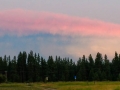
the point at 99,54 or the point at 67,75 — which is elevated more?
the point at 99,54

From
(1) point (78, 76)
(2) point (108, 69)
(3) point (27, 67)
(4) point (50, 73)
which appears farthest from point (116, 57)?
(3) point (27, 67)

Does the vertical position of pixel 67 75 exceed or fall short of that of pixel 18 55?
it falls short

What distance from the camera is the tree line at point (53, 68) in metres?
150

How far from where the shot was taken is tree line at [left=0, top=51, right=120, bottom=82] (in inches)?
5910

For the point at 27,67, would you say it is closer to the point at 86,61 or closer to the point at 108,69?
the point at 86,61

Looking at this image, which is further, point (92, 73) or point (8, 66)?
point (8, 66)

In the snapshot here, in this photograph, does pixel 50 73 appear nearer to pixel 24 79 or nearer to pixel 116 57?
pixel 24 79

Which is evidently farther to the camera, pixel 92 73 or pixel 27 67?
pixel 27 67

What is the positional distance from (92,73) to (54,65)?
68.2ft

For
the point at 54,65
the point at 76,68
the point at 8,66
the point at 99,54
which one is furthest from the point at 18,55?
the point at 99,54

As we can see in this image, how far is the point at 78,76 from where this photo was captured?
149500 mm

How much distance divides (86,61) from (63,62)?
1371 cm

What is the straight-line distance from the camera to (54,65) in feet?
523

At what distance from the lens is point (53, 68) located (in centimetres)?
15900
